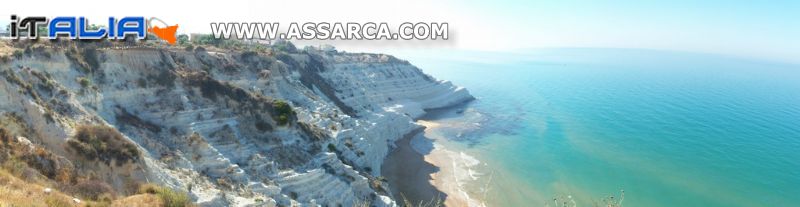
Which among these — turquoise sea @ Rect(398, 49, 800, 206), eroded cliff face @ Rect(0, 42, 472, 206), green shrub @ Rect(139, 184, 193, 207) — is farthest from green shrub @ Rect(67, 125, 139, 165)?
turquoise sea @ Rect(398, 49, 800, 206)

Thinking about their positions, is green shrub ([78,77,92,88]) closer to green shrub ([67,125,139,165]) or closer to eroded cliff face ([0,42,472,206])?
eroded cliff face ([0,42,472,206])

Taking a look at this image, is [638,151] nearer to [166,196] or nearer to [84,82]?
[166,196]

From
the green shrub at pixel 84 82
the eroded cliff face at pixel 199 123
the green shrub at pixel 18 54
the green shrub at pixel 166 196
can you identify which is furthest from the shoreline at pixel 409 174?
the green shrub at pixel 18 54

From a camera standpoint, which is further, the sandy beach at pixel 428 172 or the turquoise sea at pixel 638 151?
the turquoise sea at pixel 638 151

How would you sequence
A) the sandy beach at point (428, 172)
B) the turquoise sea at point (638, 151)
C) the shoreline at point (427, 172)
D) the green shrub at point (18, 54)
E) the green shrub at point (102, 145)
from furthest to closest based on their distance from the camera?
the turquoise sea at point (638, 151)
the sandy beach at point (428, 172)
the shoreline at point (427, 172)
the green shrub at point (18, 54)
the green shrub at point (102, 145)

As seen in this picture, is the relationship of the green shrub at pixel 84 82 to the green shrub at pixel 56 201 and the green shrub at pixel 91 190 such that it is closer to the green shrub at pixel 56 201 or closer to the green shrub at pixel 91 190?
the green shrub at pixel 91 190

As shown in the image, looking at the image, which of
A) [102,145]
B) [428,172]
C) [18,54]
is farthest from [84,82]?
[428,172]

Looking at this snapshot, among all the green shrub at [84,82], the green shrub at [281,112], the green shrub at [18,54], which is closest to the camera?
the green shrub at [18,54]

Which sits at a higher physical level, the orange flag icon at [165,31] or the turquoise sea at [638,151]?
the orange flag icon at [165,31]
